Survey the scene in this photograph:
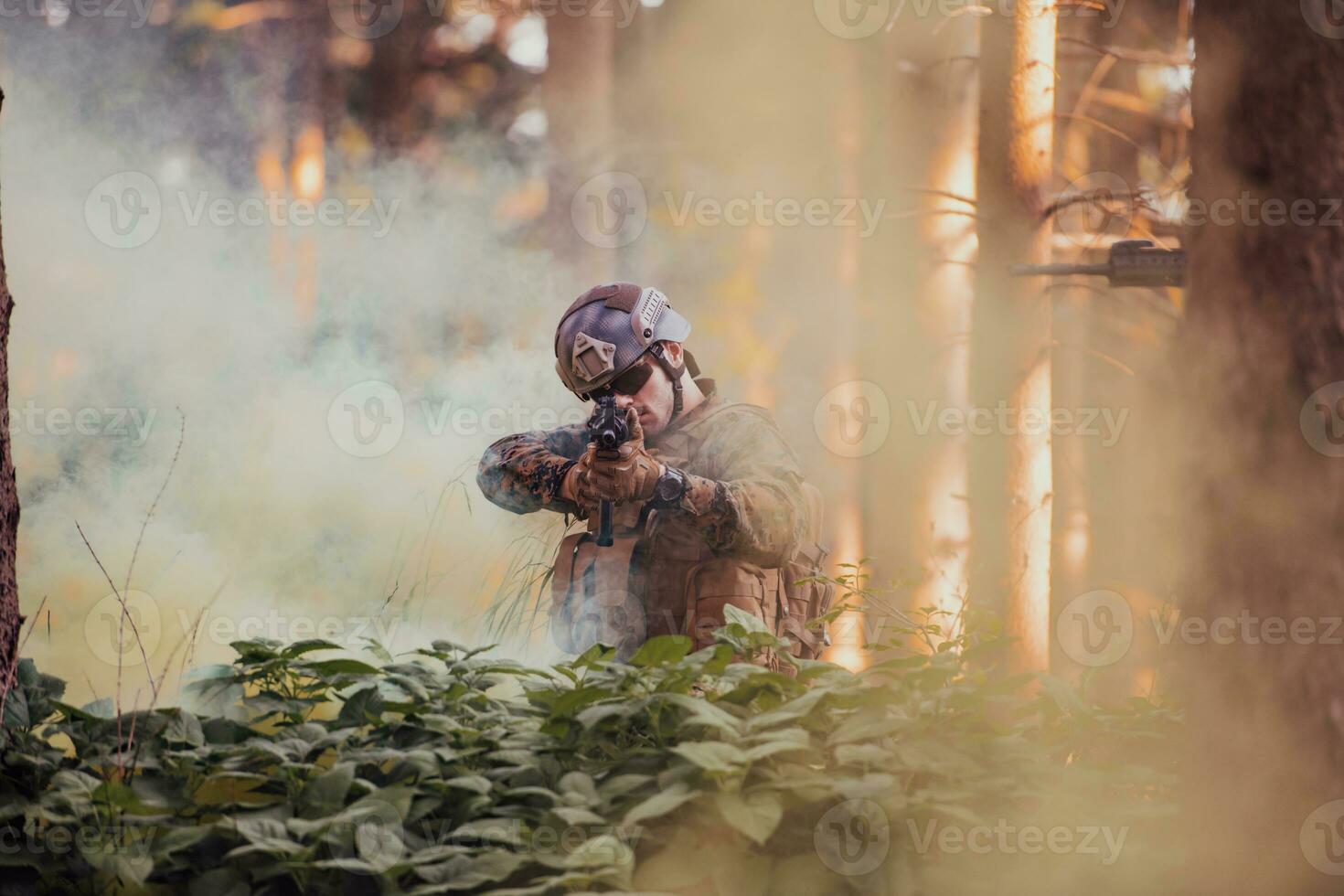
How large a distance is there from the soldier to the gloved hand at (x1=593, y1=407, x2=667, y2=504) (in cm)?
7

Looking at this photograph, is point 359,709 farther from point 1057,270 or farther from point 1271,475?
point 1057,270

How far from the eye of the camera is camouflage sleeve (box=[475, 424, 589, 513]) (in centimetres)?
338

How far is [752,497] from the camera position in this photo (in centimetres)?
322

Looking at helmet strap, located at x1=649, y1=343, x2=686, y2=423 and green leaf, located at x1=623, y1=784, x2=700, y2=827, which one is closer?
green leaf, located at x1=623, y1=784, x2=700, y2=827

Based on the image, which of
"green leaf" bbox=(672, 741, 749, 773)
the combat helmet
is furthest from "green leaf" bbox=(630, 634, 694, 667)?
the combat helmet

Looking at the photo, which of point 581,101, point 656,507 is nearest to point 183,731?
point 656,507

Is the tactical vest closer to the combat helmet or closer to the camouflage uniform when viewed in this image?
the camouflage uniform

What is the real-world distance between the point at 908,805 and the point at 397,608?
3990mm

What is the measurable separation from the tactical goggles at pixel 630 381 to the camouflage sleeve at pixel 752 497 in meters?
0.25

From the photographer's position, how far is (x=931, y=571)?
5.52 meters

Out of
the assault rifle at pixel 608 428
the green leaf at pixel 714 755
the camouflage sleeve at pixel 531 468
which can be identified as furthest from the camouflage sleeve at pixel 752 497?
the green leaf at pixel 714 755

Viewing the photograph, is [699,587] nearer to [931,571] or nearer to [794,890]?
[794,890]

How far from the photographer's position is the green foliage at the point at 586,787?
1516mm

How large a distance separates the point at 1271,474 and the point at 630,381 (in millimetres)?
1988
